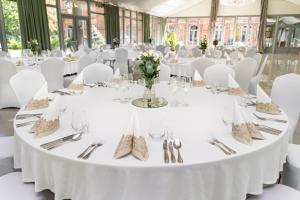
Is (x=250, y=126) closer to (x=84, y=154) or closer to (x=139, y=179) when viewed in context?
(x=139, y=179)

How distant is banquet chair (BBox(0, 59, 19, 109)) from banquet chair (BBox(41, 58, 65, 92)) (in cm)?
51

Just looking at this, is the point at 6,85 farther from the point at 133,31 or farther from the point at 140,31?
the point at 140,31

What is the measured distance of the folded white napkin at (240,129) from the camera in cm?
161

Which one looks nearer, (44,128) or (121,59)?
(44,128)

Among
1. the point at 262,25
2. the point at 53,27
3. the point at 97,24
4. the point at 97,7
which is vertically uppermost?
the point at 97,7

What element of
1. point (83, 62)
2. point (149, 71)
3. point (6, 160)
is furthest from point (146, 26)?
point (6, 160)

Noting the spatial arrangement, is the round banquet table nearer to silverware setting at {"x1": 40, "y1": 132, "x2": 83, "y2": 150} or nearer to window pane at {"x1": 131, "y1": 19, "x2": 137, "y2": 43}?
silverware setting at {"x1": 40, "y1": 132, "x2": 83, "y2": 150}

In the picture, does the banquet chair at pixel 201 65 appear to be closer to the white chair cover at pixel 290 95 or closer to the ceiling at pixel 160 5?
the white chair cover at pixel 290 95

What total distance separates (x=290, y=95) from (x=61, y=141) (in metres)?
2.37

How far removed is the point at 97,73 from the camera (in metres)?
3.78

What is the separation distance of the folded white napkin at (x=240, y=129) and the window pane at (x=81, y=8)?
11213 millimetres

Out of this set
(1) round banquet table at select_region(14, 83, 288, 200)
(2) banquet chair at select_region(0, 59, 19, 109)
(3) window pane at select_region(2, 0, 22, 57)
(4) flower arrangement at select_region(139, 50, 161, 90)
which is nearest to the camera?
(1) round banquet table at select_region(14, 83, 288, 200)

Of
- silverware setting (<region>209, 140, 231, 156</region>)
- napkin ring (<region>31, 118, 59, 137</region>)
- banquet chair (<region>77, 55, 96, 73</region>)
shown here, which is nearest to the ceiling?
banquet chair (<region>77, 55, 96, 73</region>)

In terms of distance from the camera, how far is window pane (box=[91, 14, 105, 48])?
41.8 ft
